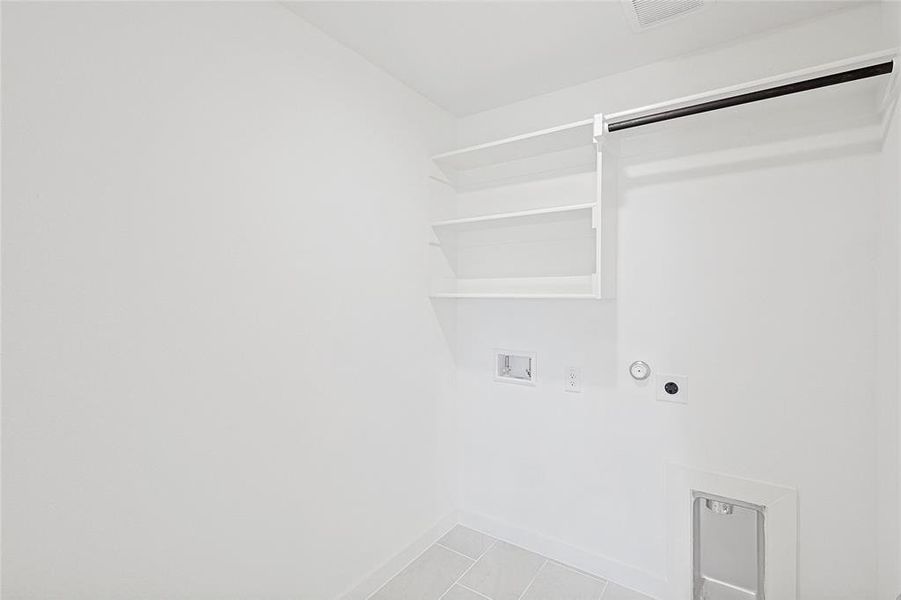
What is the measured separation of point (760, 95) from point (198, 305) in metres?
1.92

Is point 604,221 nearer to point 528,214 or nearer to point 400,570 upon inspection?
point 528,214

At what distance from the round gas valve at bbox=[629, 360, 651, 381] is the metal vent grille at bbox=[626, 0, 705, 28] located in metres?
1.33

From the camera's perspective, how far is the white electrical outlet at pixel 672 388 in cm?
179

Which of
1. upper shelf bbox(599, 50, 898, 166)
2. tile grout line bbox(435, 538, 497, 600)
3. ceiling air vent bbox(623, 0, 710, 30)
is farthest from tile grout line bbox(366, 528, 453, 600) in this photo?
ceiling air vent bbox(623, 0, 710, 30)

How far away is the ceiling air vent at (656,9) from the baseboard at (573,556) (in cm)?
222

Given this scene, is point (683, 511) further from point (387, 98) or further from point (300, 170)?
point (387, 98)

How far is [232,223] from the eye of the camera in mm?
1382

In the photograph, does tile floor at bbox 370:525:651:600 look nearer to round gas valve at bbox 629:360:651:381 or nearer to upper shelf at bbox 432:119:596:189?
round gas valve at bbox 629:360:651:381

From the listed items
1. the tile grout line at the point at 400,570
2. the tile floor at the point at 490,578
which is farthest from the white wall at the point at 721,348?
the tile grout line at the point at 400,570

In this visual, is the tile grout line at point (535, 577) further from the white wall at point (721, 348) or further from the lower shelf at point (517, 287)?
the lower shelf at point (517, 287)

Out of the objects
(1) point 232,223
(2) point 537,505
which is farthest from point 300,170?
(2) point 537,505

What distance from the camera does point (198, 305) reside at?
51.0 inches

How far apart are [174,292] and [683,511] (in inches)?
80.8

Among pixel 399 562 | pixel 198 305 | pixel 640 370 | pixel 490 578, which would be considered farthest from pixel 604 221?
pixel 399 562
